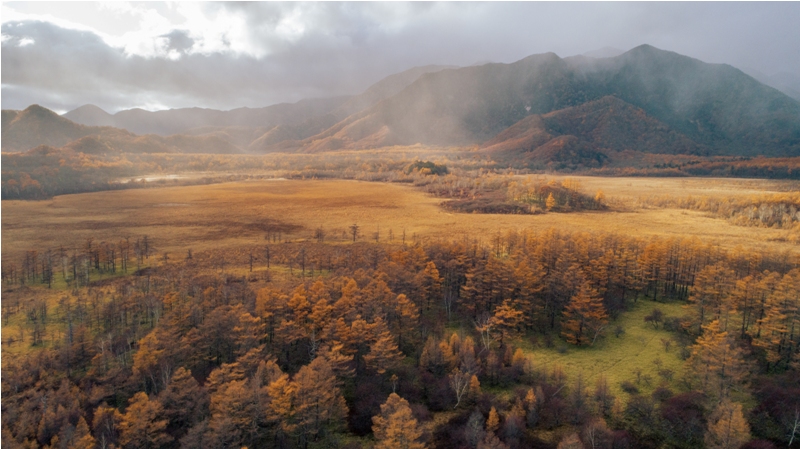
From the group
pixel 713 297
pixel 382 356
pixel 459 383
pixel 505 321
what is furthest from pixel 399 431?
pixel 713 297

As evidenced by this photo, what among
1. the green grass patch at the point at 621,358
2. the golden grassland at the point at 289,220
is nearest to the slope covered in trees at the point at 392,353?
the green grass patch at the point at 621,358

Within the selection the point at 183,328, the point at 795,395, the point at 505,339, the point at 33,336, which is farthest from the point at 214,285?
the point at 795,395

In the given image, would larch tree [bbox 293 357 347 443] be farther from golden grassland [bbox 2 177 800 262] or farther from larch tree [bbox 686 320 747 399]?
golden grassland [bbox 2 177 800 262]

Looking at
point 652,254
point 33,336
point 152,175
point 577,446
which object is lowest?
point 577,446

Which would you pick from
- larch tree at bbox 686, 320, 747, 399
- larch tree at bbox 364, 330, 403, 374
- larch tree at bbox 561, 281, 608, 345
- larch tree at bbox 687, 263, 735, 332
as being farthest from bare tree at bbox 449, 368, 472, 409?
larch tree at bbox 687, 263, 735, 332

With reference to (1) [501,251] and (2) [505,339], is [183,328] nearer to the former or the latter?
(2) [505,339]

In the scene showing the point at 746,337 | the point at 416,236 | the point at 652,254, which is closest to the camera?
the point at 746,337

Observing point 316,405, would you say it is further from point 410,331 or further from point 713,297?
point 713,297

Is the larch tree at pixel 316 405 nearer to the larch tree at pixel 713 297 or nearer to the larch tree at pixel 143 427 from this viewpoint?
the larch tree at pixel 143 427
